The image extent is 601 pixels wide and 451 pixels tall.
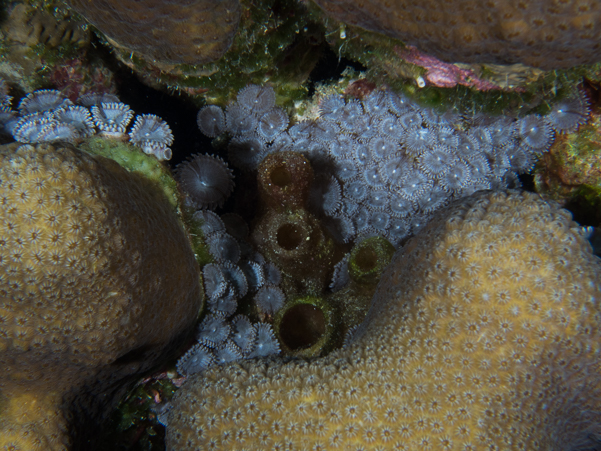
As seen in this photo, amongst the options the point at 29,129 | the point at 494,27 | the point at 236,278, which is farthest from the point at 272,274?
the point at 494,27

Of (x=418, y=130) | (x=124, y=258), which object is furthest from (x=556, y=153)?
(x=124, y=258)

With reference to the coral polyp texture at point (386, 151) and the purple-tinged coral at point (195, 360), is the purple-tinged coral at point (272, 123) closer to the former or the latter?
the coral polyp texture at point (386, 151)

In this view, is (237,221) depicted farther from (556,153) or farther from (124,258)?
(556,153)

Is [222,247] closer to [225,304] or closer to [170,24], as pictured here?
[225,304]

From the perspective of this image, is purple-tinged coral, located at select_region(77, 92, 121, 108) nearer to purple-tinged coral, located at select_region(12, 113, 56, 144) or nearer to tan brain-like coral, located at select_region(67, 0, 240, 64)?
purple-tinged coral, located at select_region(12, 113, 56, 144)

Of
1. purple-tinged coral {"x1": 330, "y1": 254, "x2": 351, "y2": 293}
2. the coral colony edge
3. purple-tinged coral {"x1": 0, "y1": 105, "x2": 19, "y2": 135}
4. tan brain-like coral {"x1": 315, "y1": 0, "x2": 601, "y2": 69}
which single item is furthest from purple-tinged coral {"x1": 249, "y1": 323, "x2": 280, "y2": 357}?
purple-tinged coral {"x1": 0, "y1": 105, "x2": 19, "y2": 135}

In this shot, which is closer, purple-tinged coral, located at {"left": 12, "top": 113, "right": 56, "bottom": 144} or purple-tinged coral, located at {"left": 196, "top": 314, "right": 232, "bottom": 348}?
purple-tinged coral, located at {"left": 12, "top": 113, "right": 56, "bottom": 144}
